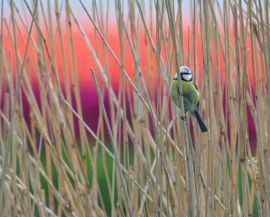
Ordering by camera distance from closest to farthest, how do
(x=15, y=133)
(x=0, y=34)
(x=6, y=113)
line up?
(x=0, y=34)
(x=15, y=133)
(x=6, y=113)

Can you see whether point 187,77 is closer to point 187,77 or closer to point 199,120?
point 187,77

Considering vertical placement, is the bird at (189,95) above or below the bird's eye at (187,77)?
below

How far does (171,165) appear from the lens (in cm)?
169

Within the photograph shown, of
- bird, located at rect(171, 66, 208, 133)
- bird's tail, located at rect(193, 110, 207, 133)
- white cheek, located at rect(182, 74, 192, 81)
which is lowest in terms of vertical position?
bird's tail, located at rect(193, 110, 207, 133)

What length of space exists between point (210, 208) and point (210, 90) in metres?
0.25

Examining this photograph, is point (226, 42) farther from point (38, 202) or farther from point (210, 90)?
point (38, 202)

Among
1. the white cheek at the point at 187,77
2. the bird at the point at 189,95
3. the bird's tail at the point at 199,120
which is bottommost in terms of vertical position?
the bird's tail at the point at 199,120

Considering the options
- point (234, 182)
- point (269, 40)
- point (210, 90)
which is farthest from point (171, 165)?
point (269, 40)

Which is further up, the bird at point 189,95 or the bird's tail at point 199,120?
the bird at point 189,95

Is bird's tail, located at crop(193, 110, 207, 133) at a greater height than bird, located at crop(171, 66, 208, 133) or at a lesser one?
lesser

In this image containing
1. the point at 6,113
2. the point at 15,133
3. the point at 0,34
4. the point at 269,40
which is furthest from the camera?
the point at 6,113

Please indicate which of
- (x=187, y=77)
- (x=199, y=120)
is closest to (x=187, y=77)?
(x=187, y=77)

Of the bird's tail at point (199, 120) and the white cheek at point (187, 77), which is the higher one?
the white cheek at point (187, 77)

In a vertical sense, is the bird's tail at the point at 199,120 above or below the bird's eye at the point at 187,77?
below
